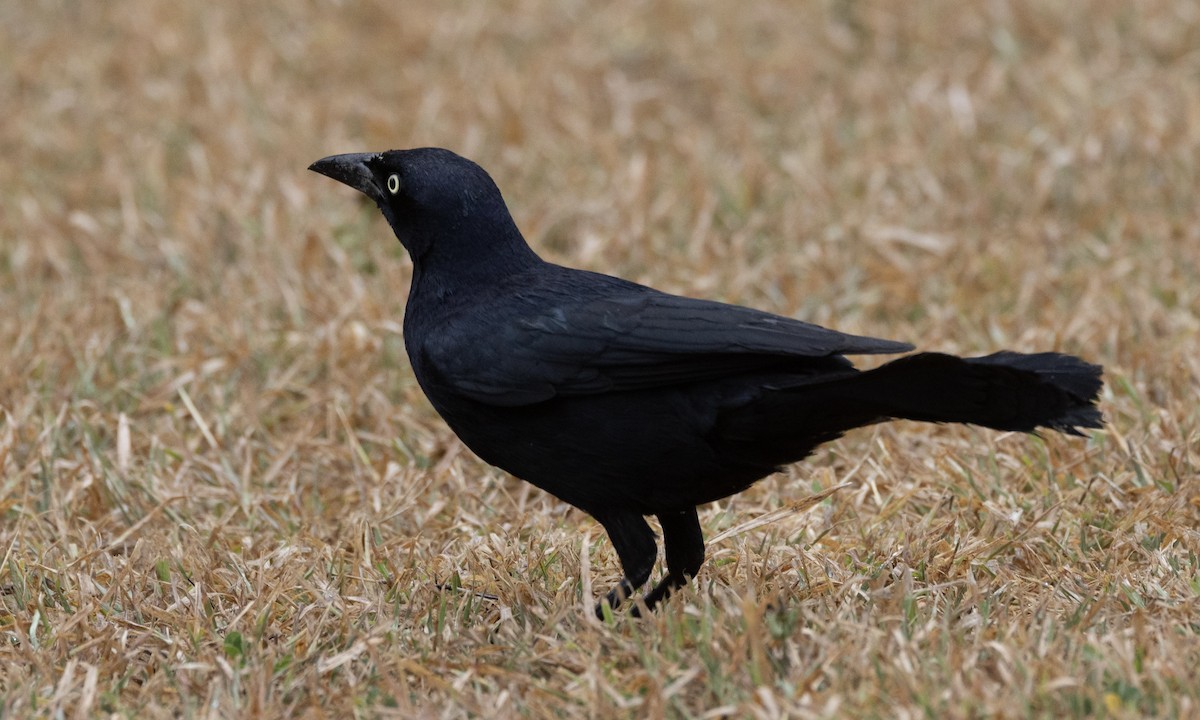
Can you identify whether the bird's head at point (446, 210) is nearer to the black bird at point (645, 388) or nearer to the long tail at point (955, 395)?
the black bird at point (645, 388)

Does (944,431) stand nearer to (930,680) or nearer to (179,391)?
(930,680)

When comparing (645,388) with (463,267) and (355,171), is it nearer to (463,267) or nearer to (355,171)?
(463,267)

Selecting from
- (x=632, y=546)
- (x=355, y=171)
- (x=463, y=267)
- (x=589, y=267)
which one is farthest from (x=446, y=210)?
(x=589, y=267)

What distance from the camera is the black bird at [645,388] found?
3.48 meters

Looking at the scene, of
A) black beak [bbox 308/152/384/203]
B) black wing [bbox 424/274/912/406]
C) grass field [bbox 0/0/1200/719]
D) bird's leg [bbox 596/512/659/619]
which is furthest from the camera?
black beak [bbox 308/152/384/203]

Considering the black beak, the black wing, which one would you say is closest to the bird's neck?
the black wing

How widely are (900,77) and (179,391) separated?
4.48 m

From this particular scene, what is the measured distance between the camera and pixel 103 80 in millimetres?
8672

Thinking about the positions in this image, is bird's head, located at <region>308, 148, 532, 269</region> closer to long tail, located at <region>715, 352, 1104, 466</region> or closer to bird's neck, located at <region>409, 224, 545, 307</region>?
bird's neck, located at <region>409, 224, 545, 307</region>

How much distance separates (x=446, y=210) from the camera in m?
4.16

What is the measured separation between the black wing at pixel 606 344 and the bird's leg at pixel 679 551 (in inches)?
15.9

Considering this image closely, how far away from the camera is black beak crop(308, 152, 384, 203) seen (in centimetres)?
435

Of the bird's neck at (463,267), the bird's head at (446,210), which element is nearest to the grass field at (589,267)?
the bird's neck at (463,267)

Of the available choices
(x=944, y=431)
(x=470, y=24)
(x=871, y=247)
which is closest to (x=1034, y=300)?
(x=871, y=247)
